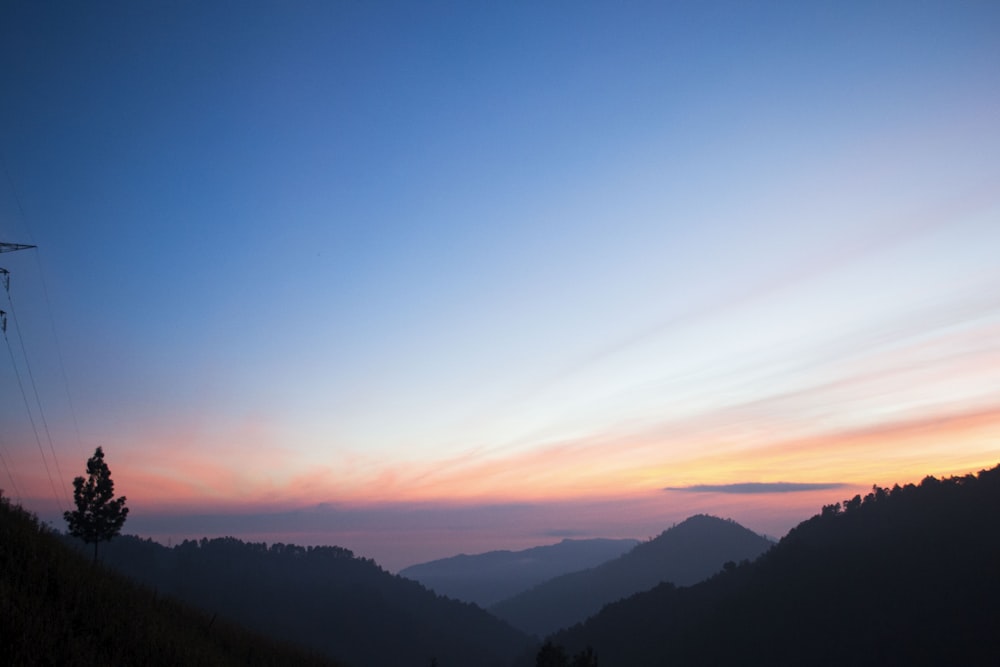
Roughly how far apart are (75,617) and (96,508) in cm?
3610

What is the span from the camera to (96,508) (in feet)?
134

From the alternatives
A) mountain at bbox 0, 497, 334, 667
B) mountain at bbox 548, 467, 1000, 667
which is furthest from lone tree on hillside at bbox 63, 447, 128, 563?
mountain at bbox 548, 467, 1000, 667

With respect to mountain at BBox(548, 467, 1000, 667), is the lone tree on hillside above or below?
above

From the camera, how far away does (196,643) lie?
1554 cm

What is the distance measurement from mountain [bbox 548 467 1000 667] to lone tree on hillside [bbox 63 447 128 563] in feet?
460

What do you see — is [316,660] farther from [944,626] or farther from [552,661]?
[944,626]

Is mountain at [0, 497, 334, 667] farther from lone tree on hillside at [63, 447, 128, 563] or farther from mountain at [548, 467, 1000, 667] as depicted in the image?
mountain at [548, 467, 1000, 667]

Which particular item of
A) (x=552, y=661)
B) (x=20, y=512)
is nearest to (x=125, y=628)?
(x=20, y=512)

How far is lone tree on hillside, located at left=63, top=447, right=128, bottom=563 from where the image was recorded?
1599 inches

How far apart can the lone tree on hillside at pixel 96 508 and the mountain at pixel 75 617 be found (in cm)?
2865

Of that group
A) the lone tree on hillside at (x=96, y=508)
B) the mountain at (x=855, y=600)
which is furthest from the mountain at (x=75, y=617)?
the mountain at (x=855, y=600)

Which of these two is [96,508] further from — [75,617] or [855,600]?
[855,600]

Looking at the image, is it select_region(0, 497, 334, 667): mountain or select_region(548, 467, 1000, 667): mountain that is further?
select_region(548, 467, 1000, 667): mountain

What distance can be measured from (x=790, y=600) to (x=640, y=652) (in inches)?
1652
